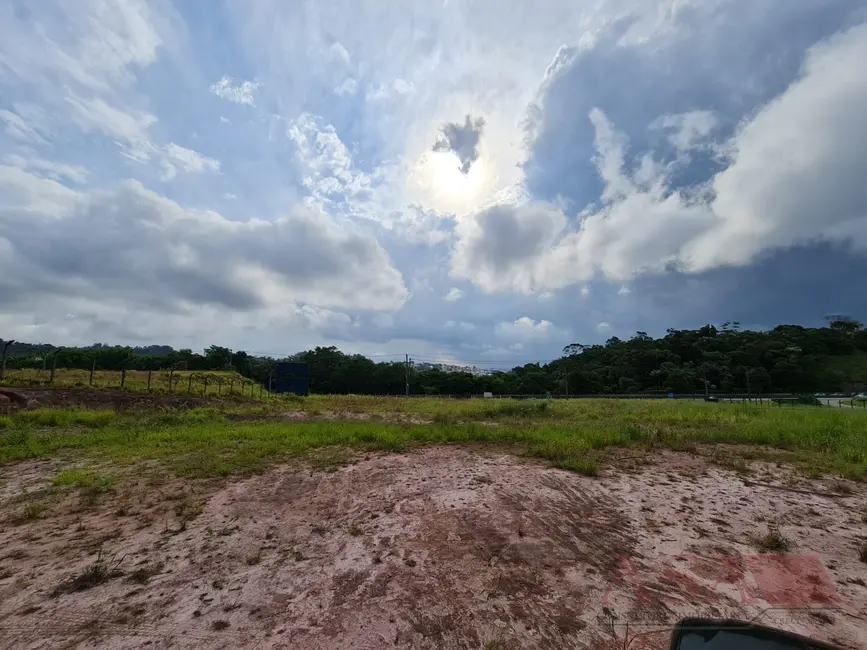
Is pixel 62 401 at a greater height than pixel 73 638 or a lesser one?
greater

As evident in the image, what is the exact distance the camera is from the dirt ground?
349 cm

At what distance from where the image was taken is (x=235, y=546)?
4.96 meters

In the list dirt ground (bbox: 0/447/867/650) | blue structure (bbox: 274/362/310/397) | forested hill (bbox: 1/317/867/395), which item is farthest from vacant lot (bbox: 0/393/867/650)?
forested hill (bbox: 1/317/867/395)

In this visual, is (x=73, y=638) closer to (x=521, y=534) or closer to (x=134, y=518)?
(x=134, y=518)

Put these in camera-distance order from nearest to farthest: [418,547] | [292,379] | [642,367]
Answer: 1. [418,547]
2. [292,379]
3. [642,367]

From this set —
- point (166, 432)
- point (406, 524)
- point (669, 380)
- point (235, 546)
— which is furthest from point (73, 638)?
point (669, 380)

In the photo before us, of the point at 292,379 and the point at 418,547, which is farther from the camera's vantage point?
the point at 292,379

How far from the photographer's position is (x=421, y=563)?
15.1 feet

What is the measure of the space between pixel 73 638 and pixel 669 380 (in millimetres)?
80111

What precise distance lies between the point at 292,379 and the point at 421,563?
128 ft

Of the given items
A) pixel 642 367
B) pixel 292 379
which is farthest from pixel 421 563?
pixel 642 367

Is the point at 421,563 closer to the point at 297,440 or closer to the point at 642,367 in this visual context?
the point at 297,440

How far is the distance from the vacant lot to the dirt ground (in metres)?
0.03

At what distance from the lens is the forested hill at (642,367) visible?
6950cm
